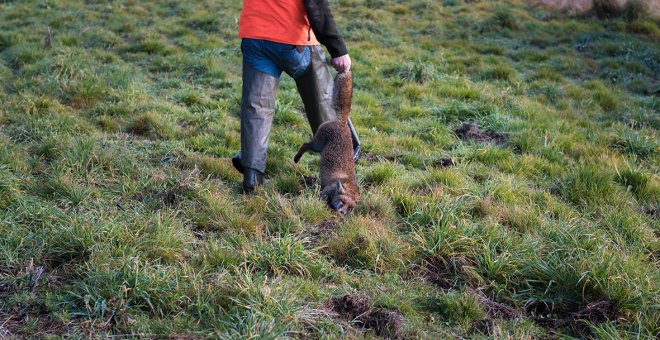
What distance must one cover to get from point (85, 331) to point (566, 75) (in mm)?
9014

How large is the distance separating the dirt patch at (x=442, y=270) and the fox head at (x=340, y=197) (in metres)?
0.97

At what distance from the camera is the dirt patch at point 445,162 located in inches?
254

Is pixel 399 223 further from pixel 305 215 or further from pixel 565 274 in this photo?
pixel 565 274

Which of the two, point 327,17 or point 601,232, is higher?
point 327,17

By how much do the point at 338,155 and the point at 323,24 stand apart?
1166mm

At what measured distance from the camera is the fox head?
17.1ft

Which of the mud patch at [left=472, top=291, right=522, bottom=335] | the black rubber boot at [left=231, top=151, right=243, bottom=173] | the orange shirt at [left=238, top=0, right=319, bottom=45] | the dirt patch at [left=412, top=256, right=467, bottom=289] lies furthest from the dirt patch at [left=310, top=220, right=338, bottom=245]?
the orange shirt at [left=238, top=0, right=319, bottom=45]

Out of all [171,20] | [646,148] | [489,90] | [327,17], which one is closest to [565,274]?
[327,17]

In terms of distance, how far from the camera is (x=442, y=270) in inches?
175

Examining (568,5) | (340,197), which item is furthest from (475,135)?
(568,5)

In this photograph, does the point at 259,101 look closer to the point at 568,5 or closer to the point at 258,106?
the point at 258,106

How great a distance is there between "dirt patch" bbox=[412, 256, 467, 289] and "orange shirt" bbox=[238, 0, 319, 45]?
2258 millimetres

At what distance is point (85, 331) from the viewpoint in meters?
3.47

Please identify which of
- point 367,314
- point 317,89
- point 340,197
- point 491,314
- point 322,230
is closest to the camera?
→ point 367,314
